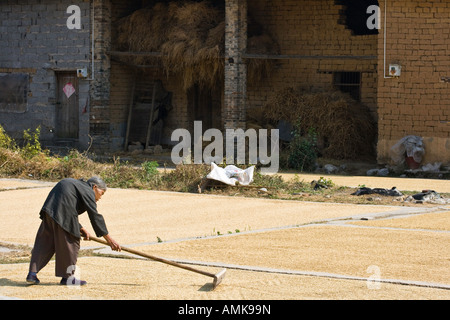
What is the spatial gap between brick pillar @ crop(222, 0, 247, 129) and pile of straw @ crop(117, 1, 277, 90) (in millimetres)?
603

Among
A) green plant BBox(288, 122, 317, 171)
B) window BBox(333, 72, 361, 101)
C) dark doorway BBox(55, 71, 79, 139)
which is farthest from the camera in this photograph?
dark doorway BBox(55, 71, 79, 139)

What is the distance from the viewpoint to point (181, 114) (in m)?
25.9

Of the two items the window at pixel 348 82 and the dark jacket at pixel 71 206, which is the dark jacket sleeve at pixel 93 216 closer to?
the dark jacket at pixel 71 206

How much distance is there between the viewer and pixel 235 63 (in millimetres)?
22219

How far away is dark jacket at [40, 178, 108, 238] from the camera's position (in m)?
8.31

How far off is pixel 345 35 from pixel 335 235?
42.3ft

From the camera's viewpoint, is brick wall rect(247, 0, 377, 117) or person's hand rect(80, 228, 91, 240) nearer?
person's hand rect(80, 228, 91, 240)

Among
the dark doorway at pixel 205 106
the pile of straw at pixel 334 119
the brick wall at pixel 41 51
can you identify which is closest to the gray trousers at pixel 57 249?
the pile of straw at pixel 334 119

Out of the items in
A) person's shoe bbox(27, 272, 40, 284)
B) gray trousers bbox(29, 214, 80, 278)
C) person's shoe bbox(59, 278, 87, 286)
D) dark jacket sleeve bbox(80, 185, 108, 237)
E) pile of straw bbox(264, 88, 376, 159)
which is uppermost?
pile of straw bbox(264, 88, 376, 159)

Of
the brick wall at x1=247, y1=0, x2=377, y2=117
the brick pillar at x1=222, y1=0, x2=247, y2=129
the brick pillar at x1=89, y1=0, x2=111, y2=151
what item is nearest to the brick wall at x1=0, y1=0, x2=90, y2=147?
the brick pillar at x1=89, y1=0, x2=111, y2=151

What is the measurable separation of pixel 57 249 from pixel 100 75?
16768 millimetres

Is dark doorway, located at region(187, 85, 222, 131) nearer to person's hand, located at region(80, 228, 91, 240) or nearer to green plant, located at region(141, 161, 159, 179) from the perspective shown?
green plant, located at region(141, 161, 159, 179)

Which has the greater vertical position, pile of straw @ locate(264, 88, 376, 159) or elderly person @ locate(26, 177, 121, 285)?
pile of straw @ locate(264, 88, 376, 159)

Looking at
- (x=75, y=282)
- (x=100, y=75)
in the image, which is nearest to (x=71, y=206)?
(x=75, y=282)
